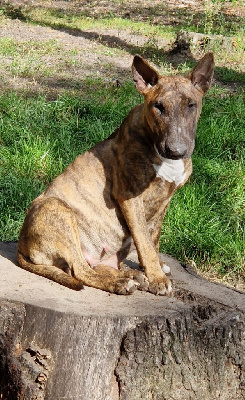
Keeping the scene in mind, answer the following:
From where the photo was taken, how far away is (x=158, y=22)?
1389cm

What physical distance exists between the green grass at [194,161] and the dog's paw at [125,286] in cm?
187

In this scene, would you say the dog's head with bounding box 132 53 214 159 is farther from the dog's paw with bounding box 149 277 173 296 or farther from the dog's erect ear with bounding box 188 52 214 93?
the dog's paw with bounding box 149 277 173 296

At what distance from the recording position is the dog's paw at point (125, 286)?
12.6 feet

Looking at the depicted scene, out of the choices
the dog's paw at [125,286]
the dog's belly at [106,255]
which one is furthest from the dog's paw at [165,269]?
the dog's paw at [125,286]

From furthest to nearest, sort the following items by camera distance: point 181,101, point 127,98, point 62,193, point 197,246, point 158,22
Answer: point 158,22 → point 127,98 → point 197,246 → point 62,193 → point 181,101

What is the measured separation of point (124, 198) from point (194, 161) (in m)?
2.83

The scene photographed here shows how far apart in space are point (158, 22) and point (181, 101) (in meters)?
10.6

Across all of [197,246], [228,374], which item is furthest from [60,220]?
[197,246]

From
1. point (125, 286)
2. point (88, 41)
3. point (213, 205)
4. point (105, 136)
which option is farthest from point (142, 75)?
point (88, 41)

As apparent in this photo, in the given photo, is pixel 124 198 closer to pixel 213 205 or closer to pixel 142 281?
pixel 142 281

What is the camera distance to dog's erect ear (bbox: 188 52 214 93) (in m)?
4.07

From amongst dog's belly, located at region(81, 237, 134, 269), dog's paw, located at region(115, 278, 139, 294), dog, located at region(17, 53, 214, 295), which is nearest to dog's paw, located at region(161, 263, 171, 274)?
dog, located at region(17, 53, 214, 295)

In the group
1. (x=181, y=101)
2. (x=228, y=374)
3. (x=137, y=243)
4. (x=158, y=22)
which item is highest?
(x=181, y=101)

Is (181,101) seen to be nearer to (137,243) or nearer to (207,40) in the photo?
(137,243)
